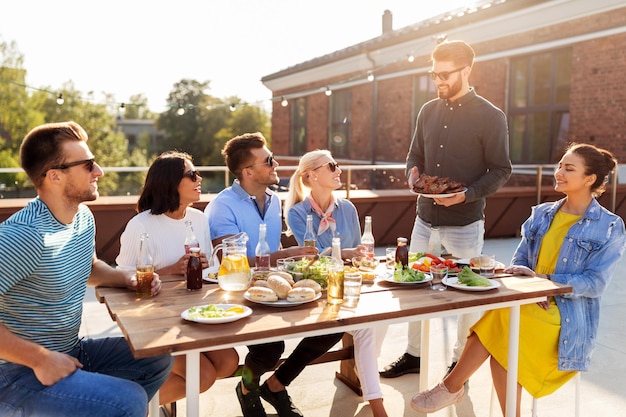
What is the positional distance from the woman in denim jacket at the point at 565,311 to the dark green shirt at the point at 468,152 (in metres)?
0.61

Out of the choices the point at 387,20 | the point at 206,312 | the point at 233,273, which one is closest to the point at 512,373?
the point at 233,273

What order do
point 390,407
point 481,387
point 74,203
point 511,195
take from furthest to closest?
point 511,195
point 481,387
point 390,407
point 74,203

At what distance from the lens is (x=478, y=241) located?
10.7ft

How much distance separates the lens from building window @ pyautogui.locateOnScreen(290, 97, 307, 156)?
56.9 feet

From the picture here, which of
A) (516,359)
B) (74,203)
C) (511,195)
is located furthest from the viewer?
(511,195)

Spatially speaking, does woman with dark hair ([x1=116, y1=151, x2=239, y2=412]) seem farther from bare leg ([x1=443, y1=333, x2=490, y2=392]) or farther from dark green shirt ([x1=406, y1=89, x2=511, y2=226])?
dark green shirt ([x1=406, y1=89, x2=511, y2=226])

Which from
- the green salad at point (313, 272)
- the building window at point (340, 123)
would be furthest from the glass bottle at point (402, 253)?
the building window at point (340, 123)

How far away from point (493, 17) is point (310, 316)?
937 cm

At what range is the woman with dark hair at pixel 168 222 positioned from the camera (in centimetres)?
243

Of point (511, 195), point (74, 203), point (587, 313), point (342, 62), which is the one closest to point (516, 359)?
point (587, 313)

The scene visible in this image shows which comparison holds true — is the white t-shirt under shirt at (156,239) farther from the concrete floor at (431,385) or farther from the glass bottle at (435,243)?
the glass bottle at (435,243)

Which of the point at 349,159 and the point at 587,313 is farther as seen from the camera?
the point at 349,159

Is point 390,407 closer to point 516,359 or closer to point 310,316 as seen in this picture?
point 516,359

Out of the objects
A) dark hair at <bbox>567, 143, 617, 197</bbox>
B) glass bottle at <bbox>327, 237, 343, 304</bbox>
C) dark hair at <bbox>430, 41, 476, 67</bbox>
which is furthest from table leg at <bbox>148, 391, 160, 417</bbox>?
dark hair at <bbox>430, 41, 476, 67</bbox>
